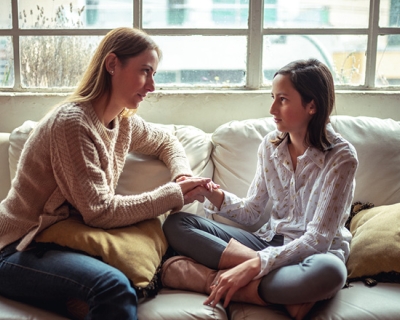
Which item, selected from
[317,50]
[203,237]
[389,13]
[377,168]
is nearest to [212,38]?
[317,50]

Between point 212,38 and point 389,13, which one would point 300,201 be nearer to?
point 212,38

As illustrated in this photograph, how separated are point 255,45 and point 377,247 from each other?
1186 mm

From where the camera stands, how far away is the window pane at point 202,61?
2656mm

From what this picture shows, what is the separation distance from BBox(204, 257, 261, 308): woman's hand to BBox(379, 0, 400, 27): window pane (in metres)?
1.52

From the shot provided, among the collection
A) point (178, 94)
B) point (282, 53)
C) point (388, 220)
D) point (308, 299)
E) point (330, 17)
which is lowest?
point (308, 299)

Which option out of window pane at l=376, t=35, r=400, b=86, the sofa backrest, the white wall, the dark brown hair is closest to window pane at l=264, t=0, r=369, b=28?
window pane at l=376, t=35, r=400, b=86

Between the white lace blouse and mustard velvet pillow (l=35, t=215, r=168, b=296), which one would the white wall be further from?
mustard velvet pillow (l=35, t=215, r=168, b=296)

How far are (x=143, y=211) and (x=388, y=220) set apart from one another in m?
0.89

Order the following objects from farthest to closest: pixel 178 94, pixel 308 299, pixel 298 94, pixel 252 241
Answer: pixel 178 94, pixel 252 241, pixel 298 94, pixel 308 299

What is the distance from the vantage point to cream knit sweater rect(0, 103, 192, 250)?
1748mm

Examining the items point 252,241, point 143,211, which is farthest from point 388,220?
point 143,211

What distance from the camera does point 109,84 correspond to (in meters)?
1.92

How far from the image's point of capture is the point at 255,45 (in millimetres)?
2615

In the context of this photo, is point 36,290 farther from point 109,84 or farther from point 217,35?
point 217,35
